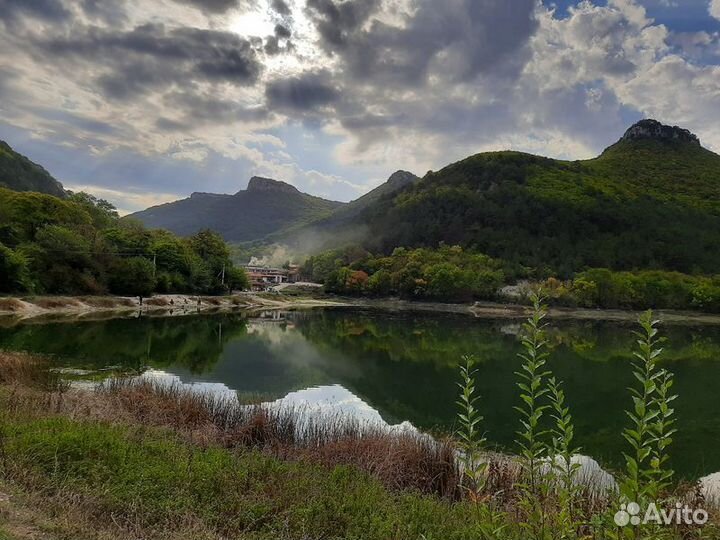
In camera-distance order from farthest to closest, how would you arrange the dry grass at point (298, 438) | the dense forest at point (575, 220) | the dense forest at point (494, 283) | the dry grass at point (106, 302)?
1. the dense forest at point (575, 220)
2. the dense forest at point (494, 283)
3. the dry grass at point (106, 302)
4. the dry grass at point (298, 438)

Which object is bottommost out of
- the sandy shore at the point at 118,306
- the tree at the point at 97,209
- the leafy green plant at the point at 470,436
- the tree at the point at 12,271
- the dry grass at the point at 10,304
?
the sandy shore at the point at 118,306

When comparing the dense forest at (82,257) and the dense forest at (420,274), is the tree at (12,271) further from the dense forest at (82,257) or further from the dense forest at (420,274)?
the dense forest at (420,274)

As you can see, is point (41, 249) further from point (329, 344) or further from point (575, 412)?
point (575, 412)

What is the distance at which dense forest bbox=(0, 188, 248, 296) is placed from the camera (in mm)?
68206

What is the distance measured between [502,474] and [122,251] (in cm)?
8758

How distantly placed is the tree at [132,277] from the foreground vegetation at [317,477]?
236ft

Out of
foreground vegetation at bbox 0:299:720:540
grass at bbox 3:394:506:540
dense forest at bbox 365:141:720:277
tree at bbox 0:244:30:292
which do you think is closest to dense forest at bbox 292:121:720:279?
dense forest at bbox 365:141:720:277

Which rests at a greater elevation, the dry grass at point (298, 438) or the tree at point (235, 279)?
the tree at point (235, 279)

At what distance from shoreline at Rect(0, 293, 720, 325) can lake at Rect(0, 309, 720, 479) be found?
9110mm

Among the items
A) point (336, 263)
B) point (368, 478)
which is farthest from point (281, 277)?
point (368, 478)

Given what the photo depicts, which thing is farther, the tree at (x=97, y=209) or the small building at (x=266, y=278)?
the small building at (x=266, y=278)

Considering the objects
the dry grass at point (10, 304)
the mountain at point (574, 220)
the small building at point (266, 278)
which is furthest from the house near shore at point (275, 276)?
the dry grass at point (10, 304)

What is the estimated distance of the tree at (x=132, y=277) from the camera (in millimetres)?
80625

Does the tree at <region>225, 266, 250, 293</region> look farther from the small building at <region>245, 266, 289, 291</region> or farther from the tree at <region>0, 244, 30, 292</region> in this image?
the tree at <region>0, 244, 30, 292</region>
